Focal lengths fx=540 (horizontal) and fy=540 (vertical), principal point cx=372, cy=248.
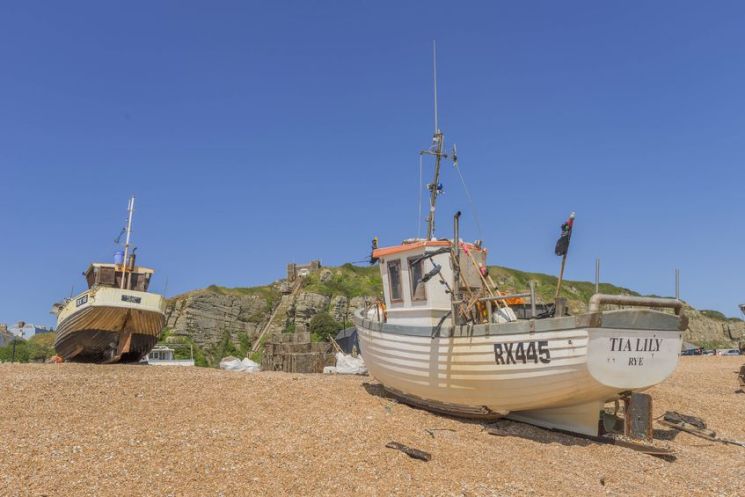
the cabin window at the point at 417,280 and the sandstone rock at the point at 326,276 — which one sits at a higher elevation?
the sandstone rock at the point at 326,276

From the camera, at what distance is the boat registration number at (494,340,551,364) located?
32.6 ft

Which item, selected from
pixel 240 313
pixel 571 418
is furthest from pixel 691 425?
pixel 240 313

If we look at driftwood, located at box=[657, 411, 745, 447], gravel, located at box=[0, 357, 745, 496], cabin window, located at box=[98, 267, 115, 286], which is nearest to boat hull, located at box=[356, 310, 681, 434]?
gravel, located at box=[0, 357, 745, 496]

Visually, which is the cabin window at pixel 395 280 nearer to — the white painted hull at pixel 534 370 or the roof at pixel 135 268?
the white painted hull at pixel 534 370

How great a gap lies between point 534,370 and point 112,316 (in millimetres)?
16082

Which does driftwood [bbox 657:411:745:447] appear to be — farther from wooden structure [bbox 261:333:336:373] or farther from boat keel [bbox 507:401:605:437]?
wooden structure [bbox 261:333:336:373]

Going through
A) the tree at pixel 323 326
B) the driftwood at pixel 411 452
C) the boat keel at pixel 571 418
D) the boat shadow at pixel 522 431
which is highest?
the tree at pixel 323 326

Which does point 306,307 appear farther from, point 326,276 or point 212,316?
point 212,316

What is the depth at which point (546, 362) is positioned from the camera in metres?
9.91

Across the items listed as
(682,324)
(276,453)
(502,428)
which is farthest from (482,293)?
(276,453)

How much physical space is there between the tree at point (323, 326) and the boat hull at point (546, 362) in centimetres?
3025

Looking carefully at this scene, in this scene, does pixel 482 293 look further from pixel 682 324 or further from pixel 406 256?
pixel 682 324

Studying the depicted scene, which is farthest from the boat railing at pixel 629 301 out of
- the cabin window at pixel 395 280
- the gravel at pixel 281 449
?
the cabin window at pixel 395 280

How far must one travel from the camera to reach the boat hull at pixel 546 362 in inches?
381
